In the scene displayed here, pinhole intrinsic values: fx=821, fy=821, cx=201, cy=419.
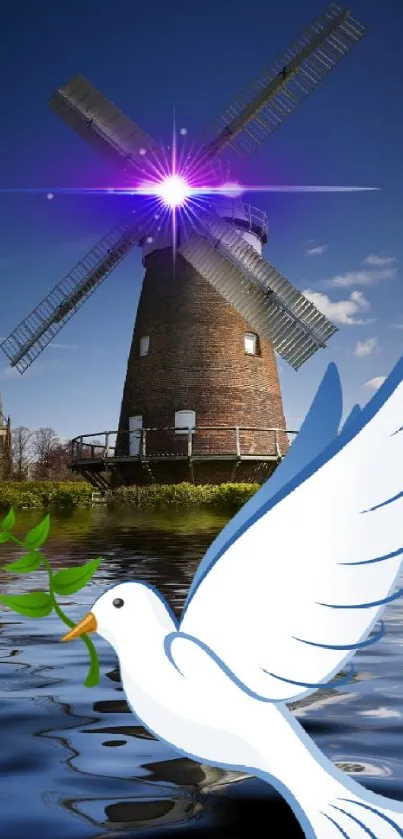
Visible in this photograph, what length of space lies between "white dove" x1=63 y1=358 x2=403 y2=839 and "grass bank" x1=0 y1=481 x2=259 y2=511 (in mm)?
19842

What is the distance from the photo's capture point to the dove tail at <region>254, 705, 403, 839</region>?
177cm

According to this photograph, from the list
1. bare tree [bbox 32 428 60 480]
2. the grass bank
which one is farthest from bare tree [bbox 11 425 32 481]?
the grass bank

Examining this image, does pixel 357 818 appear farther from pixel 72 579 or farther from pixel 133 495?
pixel 133 495

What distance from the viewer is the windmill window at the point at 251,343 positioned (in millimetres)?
26734

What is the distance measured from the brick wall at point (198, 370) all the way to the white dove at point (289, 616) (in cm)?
2339

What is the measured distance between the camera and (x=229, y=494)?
2284 cm

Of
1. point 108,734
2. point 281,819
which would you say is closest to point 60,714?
point 108,734

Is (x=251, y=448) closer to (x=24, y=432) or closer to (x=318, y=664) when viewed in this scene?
(x=318, y=664)

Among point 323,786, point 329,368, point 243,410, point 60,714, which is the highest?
point 243,410

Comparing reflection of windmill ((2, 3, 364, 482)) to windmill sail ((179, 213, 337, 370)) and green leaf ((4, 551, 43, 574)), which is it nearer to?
windmill sail ((179, 213, 337, 370))

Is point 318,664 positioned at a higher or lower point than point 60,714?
higher

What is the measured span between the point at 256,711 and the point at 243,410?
24.1 meters

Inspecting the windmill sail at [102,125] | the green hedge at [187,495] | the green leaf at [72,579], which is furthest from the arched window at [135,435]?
the green leaf at [72,579]

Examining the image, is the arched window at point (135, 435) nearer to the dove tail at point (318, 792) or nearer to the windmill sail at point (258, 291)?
the windmill sail at point (258, 291)
